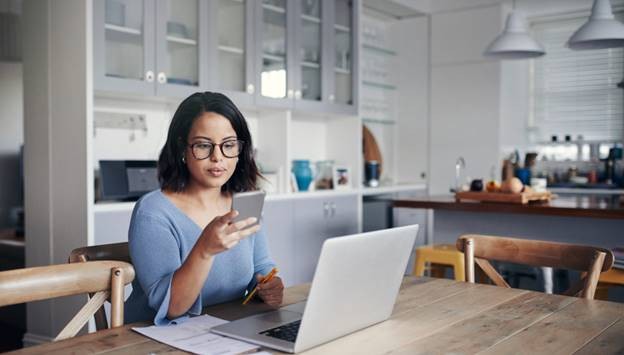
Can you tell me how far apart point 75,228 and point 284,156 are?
5.26 ft

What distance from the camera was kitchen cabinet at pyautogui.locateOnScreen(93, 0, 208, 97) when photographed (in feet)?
10.6

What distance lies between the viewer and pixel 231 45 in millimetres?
3971

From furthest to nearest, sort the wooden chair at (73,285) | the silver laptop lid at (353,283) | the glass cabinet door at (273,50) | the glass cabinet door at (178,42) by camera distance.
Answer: the glass cabinet door at (273,50), the glass cabinet door at (178,42), the wooden chair at (73,285), the silver laptop lid at (353,283)

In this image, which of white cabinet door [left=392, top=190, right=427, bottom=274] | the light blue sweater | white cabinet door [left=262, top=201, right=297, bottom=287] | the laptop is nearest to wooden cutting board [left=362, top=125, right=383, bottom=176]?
white cabinet door [left=392, top=190, right=427, bottom=274]

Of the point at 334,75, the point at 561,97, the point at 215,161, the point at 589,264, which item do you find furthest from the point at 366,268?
the point at 561,97

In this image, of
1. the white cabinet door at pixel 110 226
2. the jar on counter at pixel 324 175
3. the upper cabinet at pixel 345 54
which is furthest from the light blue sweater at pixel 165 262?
the upper cabinet at pixel 345 54

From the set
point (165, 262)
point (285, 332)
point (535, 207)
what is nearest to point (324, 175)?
point (535, 207)

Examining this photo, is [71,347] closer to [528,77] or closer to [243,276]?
[243,276]

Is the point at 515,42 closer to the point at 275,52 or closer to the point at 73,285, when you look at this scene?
the point at 275,52

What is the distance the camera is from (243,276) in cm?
168

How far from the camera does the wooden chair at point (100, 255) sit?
158 centimetres

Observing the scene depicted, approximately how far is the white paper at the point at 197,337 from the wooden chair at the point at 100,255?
31 cm

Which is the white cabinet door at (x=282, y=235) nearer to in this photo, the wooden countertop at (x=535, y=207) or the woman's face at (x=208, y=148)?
the wooden countertop at (x=535, y=207)

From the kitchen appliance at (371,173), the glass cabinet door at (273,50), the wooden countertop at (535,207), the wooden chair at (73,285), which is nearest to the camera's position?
the wooden chair at (73,285)
